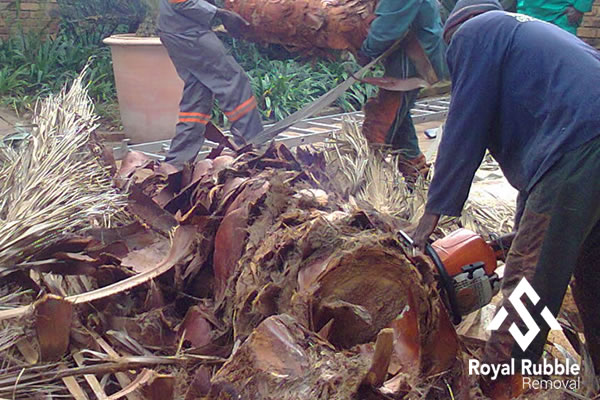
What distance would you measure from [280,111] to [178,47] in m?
3.47

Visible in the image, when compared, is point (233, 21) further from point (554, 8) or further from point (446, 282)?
point (446, 282)

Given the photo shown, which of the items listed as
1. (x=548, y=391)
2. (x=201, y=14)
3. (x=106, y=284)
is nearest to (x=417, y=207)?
(x=548, y=391)

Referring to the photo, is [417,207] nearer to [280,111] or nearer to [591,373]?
[591,373]

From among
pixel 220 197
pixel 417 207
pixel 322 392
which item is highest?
pixel 322 392

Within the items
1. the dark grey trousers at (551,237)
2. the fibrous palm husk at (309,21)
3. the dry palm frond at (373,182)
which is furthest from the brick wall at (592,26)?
the dark grey trousers at (551,237)

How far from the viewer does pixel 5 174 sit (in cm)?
251

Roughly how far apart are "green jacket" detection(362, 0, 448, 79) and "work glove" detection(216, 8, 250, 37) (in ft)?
3.97

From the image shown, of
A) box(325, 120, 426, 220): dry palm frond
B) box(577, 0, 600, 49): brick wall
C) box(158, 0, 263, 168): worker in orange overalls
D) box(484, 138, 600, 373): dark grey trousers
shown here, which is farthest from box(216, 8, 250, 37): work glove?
box(577, 0, 600, 49): brick wall

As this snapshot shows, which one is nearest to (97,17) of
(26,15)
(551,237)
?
(26,15)

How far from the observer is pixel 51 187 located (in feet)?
7.78

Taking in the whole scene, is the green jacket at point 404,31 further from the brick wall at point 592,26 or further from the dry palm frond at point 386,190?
the brick wall at point 592,26

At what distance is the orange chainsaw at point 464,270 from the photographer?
221 centimetres

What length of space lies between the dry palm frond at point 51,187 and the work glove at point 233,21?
226 centimetres

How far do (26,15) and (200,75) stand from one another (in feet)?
18.4
